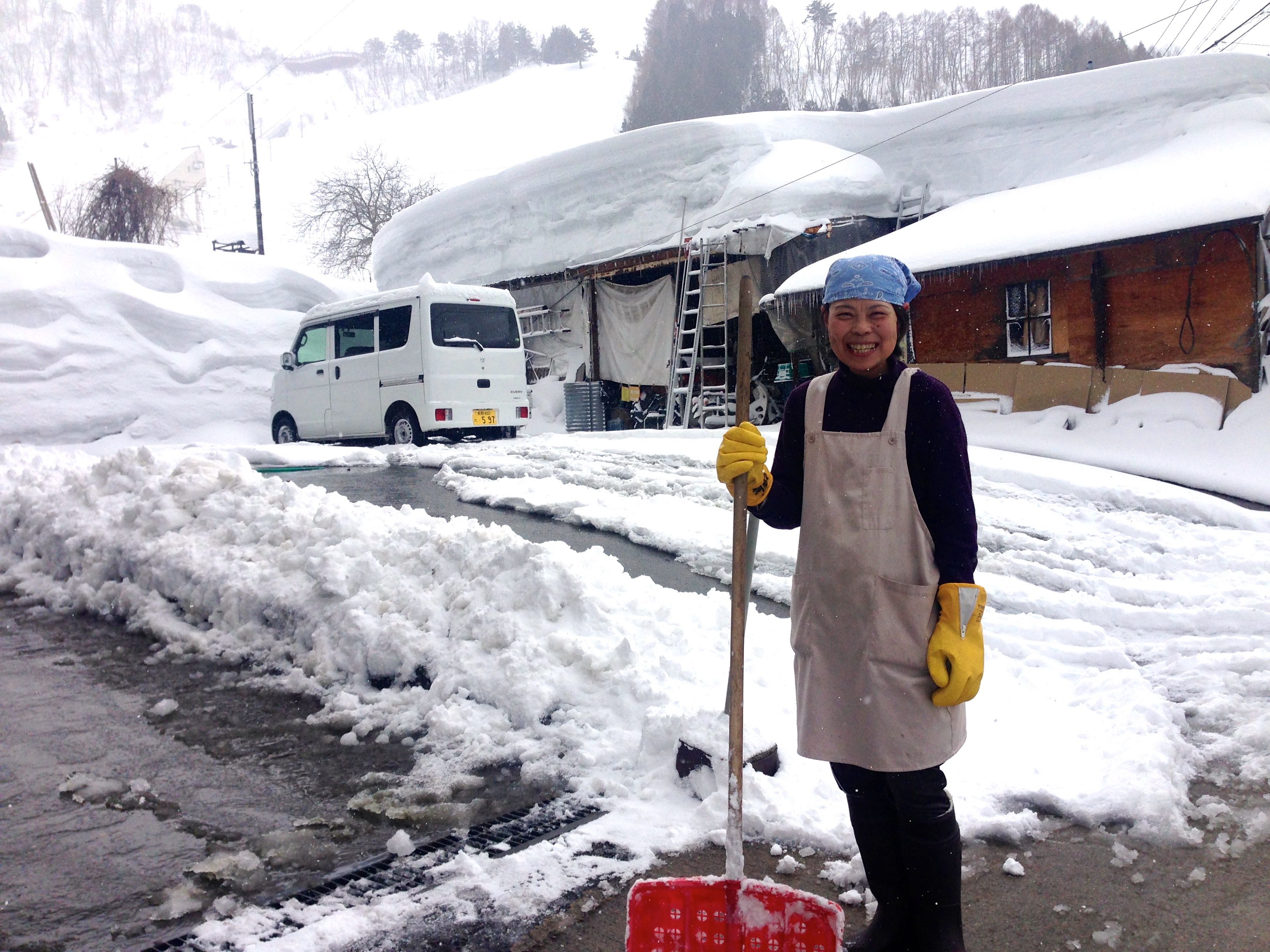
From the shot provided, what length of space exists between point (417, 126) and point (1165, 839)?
76731 mm

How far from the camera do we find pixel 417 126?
71.4m

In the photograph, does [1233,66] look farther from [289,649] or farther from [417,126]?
[417,126]

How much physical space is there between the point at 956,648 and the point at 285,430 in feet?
40.4

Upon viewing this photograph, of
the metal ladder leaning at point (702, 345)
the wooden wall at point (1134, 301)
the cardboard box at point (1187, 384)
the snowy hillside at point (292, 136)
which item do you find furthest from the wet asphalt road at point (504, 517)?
the snowy hillside at point (292, 136)

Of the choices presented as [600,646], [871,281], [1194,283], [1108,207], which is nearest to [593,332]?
[1108,207]

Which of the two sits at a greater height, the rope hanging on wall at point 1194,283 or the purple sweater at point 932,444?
the rope hanging on wall at point 1194,283

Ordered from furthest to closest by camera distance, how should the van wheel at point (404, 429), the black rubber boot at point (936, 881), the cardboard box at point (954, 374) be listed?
the cardboard box at point (954, 374)
the van wheel at point (404, 429)
the black rubber boot at point (936, 881)

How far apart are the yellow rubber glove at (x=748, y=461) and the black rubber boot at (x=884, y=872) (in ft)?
2.42

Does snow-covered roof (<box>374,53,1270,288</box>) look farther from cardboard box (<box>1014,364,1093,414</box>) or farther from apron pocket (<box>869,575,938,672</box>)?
apron pocket (<box>869,575,938,672</box>)

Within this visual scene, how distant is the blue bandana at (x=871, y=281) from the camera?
6.64ft

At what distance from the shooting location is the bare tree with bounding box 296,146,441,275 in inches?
1448

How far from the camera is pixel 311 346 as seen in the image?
1220 centimetres

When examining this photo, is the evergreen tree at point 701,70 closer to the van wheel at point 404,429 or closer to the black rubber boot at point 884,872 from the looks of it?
the van wheel at point 404,429

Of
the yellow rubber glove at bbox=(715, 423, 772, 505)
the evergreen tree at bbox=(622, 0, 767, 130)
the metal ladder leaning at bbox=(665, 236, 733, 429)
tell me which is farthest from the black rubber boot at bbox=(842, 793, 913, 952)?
the evergreen tree at bbox=(622, 0, 767, 130)
